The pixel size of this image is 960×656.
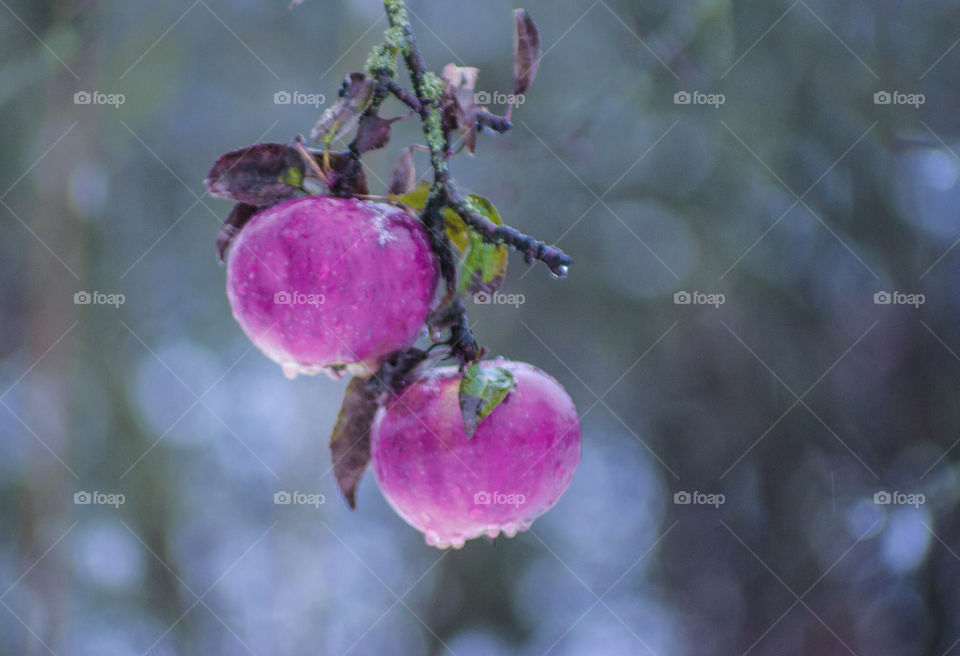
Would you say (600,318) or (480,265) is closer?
(480,265)

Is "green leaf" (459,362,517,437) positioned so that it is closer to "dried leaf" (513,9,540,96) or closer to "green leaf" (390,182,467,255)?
"green leaf" (390,182,467,255)

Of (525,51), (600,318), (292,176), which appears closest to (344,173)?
(292,176)

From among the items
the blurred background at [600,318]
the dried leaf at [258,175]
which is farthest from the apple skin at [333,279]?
the blurred background at [600,318]

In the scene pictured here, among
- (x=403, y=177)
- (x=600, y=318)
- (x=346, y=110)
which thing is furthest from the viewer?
(x=600, y=318)

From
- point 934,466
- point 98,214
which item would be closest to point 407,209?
point 98,214

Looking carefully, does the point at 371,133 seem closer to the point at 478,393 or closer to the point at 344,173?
the point at 344,173

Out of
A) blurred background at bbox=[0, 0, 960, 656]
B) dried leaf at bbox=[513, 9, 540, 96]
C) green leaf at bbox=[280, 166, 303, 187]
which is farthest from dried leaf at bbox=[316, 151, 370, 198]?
blurred background at bbox=[0, 0, 960, 656]
